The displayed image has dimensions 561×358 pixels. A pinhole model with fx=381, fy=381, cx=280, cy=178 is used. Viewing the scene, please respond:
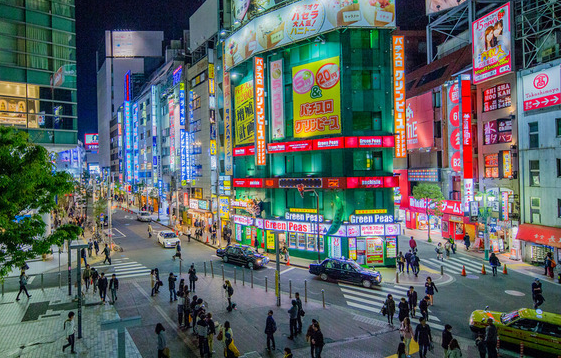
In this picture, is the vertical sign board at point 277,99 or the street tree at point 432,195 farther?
the street tree at point 432,195

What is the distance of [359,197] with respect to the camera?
31672mm

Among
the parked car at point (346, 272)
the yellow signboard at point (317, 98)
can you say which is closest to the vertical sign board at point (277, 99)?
the yellow signboard at point (317, 98)

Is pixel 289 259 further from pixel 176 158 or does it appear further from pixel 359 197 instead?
pixel 176 158

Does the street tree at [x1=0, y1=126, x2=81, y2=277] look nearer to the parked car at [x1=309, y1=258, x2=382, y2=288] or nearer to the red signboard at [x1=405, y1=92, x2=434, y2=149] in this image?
the parked car at [x1=309, y1=258, x2=382, y2=288]

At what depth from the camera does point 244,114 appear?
134 ft

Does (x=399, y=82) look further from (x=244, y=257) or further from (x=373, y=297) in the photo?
(x=244, y=257)

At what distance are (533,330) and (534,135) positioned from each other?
20.8 metres

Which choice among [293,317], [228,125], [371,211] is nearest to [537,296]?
[293,317]

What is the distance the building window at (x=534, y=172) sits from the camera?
1170 inches

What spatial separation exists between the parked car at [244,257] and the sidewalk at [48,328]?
11375mm

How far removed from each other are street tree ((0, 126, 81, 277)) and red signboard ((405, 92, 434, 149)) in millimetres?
38704

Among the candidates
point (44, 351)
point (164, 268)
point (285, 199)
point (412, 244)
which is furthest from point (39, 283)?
point (412, 244)

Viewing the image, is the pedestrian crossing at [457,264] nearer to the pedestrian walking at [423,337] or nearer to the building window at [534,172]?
the building window at [534,172]

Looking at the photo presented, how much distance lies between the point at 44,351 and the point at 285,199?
2371 centimetres
